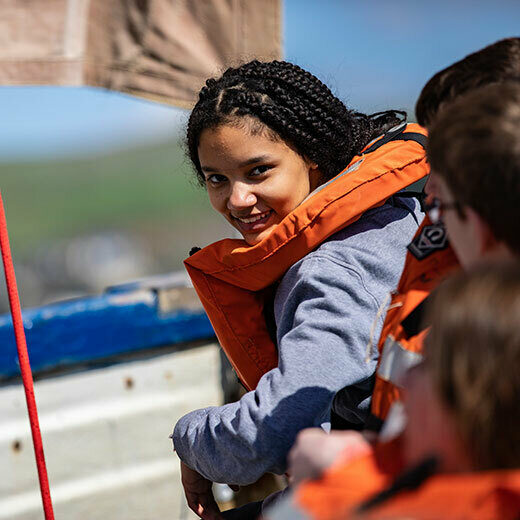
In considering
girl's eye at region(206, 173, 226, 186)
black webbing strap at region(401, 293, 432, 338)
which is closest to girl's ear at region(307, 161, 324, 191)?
girl's eye at region(206, 173, 226, 186)

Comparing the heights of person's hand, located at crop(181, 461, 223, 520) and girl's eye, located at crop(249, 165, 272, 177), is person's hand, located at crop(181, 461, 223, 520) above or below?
below

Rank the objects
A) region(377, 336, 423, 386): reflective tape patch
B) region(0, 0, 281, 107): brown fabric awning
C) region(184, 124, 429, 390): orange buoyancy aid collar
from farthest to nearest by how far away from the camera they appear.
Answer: region(0, 0, 281, 107): brown fabric awning, region(184, 124, 429, 390): orange buoyancy aid collar, region(377, 336, 423, 386): reflective tape patch

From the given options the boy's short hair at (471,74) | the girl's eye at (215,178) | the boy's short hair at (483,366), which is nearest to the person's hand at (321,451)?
the boy's short hair at (483,366)

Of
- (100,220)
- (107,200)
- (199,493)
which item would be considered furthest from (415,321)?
(107,200)

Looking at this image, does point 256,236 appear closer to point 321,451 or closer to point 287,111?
point 287,111

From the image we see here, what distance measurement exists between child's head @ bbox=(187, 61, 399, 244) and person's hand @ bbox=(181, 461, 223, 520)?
542 mm

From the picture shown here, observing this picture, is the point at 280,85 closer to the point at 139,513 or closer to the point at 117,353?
the point at 117,353

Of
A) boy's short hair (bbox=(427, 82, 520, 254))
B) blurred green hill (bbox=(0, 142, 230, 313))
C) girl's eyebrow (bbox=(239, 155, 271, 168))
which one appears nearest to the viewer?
boy's short hair (bbox=(427, 82, 520, 254))

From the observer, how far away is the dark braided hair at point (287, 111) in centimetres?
161

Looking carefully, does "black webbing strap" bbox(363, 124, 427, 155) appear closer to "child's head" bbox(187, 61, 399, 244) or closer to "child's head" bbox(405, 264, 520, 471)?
"child's head" bbox(187, 61, 399, 244)

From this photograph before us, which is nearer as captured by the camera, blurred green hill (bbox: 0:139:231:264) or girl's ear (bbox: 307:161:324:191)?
girl's ear (bbox: 307:161:324:191)

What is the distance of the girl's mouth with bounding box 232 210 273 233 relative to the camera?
1646 millimetres

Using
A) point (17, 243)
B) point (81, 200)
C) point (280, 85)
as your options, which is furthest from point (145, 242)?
point (280, 85)

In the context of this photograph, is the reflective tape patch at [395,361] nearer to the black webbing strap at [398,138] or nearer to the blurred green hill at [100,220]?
the black webbing strap at [398,138]
